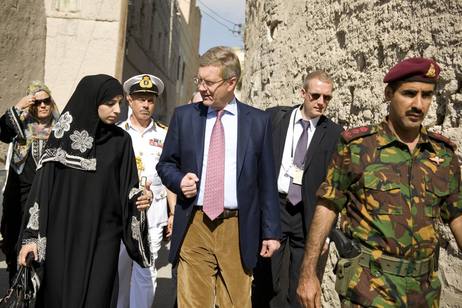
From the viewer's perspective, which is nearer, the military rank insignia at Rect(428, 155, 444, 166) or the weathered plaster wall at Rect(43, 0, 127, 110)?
the military rank insignia at Rect(428, 155, 444, 166)

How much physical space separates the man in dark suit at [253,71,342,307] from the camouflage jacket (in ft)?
4.99

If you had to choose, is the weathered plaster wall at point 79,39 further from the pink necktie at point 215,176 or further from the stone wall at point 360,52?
the pink necktie at point 215,176

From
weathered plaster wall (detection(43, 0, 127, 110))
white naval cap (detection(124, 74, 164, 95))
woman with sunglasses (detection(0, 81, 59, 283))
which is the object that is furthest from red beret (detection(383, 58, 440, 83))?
weathered plaster wall (detection(43, 0, 127, 110))

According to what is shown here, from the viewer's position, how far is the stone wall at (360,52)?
364 cm

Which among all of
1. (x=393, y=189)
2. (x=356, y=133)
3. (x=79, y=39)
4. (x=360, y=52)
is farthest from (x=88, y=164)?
(x=79, y=39)

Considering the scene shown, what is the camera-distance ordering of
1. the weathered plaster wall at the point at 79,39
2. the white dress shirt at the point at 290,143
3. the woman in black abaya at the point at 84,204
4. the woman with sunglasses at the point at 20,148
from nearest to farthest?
the woman in black abaya at the point at 84,204 → the white dress shirt at the point at 290,143 → the woman with sunglasses at the point at 20,148 → the weathered plaster wall at the point at 79,39

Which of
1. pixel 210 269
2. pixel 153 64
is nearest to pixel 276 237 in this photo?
pixel 210 269

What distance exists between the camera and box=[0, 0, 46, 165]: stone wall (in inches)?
389

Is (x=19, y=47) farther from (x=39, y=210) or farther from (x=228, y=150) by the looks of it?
(x=228, y=150)

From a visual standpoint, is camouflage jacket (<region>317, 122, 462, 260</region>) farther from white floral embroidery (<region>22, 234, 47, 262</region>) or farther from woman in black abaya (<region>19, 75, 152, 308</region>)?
white floral embroidery (<region>22, 234, 47, 262</region>)

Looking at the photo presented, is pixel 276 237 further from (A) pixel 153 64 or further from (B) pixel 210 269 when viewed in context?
(A) pixel 153 64

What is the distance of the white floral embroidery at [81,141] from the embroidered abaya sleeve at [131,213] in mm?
291

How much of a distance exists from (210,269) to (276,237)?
0.46 m

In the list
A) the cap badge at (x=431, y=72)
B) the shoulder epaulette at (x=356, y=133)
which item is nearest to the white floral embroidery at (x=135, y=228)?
the shoulder epaulette at (x=356, y=133)
